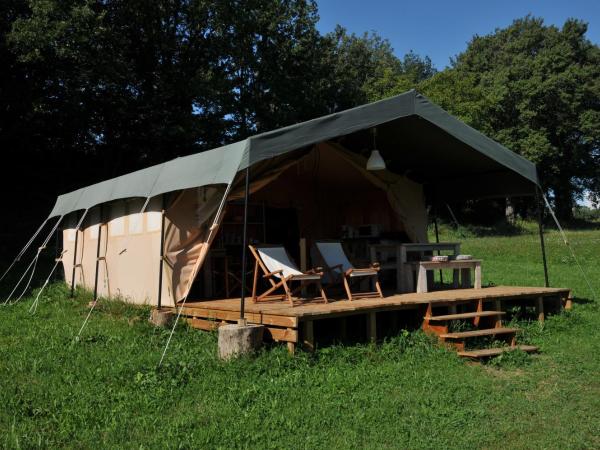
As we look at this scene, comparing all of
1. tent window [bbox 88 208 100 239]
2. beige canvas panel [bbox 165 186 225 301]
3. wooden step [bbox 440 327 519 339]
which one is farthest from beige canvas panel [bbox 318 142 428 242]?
tent window [bbox 88 208 100 239]

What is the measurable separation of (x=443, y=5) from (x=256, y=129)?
750 cm

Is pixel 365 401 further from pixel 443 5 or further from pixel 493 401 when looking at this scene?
pixel 443 5

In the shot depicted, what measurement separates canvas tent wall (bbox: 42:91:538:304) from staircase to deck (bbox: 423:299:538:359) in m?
2.00

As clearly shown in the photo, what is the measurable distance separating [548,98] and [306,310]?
2585 centimetres

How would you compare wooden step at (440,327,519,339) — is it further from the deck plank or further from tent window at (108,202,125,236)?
tent window at (108,202,125,236)

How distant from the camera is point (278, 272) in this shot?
5602mm

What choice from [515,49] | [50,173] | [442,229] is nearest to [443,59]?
[515,49]

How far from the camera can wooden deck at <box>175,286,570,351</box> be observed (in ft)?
15.8

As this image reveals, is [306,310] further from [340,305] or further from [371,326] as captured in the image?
[371,326]

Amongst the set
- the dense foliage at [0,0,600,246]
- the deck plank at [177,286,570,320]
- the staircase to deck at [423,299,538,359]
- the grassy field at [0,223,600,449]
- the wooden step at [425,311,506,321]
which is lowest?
the grassy field at [0,223,600,449]

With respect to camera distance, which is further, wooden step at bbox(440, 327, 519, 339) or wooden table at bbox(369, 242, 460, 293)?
wooden table at bbox(369, 242, 460, 293)

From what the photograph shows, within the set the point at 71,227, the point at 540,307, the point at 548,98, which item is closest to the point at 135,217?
the point at 71,227

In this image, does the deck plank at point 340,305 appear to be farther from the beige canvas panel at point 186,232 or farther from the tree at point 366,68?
the tree at point 366,68

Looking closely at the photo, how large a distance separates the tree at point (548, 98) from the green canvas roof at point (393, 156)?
54.8 ft
